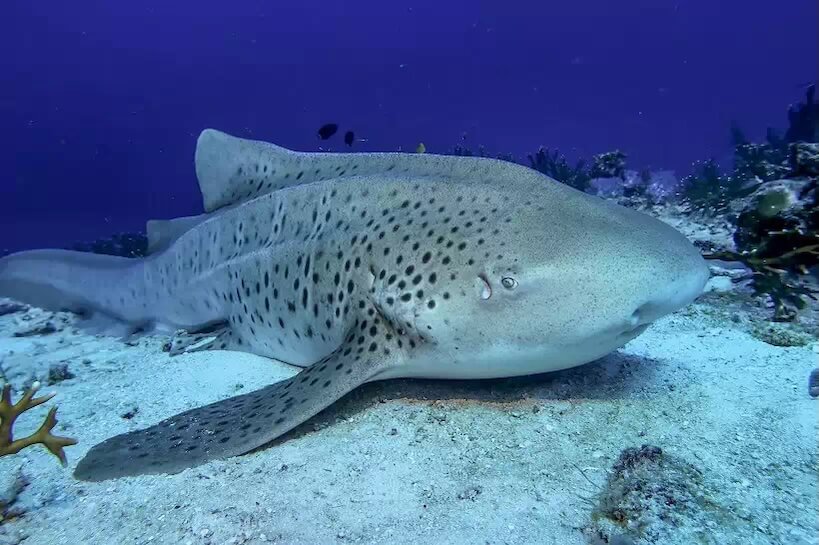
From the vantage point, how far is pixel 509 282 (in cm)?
325

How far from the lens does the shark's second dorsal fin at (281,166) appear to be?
4266 millimetres

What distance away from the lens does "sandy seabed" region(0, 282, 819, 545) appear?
251 centimetres

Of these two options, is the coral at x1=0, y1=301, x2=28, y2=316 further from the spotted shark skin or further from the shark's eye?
the shark's eye

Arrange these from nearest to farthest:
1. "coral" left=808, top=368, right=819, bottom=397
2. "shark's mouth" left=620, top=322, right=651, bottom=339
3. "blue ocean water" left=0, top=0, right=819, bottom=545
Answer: "blue ocean water" left=0, top=0, right=819, bottom=545 < "shark's mouth" left=620, top=322, right=651, bottom=339 < "coral" left=808, top=368, right=819, bottom=397

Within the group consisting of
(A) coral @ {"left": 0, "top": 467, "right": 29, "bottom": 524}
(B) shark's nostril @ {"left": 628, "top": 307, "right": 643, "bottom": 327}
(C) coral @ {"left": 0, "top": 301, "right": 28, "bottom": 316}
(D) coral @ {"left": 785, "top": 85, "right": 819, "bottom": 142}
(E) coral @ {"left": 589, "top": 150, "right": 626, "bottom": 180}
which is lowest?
(C) coral @ {"left": 0, "top": 301, "right": 28, "bottom": 316}

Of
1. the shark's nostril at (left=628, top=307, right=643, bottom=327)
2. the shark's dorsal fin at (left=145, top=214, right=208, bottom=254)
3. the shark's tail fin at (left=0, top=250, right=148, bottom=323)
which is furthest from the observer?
the shark's tail fin at (left=0, top=250, right=148, bottom=323)

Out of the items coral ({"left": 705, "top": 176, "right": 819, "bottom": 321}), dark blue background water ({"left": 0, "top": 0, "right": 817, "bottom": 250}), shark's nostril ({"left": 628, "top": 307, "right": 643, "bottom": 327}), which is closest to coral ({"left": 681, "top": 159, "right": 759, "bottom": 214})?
coral ({"left": 705, "top": 176, "right": 819, "bottom": 321})

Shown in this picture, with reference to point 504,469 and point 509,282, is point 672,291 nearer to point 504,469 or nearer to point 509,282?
A: point 509,282

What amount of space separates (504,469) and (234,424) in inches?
73.4

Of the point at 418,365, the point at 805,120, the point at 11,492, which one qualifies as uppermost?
the point at 805,120

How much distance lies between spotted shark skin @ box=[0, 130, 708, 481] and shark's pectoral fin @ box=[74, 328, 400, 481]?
0.04 feet

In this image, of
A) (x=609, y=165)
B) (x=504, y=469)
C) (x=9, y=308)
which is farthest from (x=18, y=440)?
(x=609, y=165)

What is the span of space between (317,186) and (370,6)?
128517 millimetres

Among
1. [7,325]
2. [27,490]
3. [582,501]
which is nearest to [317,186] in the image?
[27,490]
